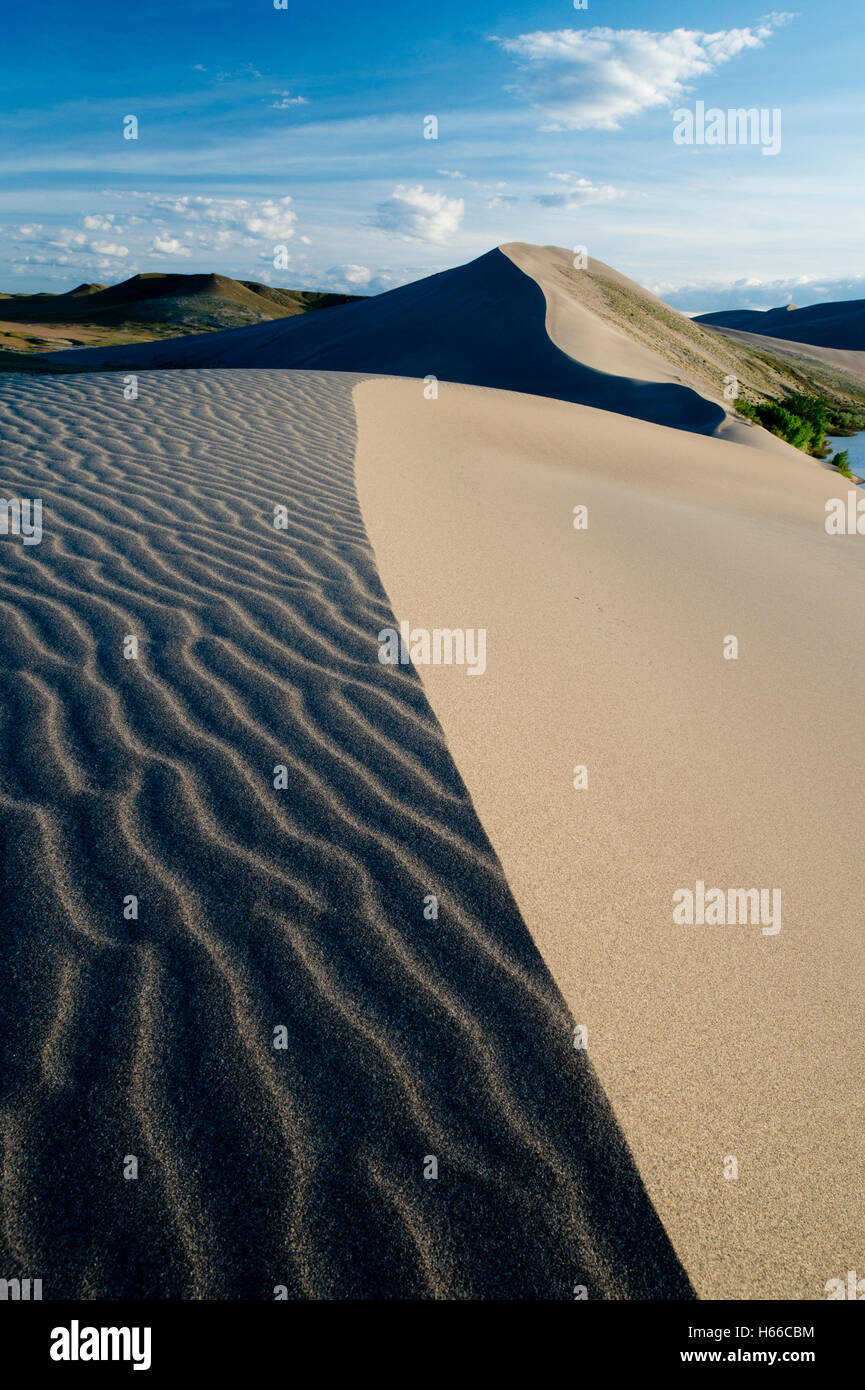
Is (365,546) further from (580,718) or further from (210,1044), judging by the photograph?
(210,1044)

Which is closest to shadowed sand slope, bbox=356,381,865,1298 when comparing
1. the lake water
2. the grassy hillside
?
the lake water

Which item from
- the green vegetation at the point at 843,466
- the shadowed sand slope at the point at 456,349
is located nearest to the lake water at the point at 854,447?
the green vegetation at the point at 843,466

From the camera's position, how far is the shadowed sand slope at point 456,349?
1930cm

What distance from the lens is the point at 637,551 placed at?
6.95m

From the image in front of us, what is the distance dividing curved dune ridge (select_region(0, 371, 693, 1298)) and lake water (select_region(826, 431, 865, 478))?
65.1 ft

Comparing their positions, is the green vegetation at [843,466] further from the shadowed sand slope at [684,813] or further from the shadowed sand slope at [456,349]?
the shadowed sand slope at [684,813]

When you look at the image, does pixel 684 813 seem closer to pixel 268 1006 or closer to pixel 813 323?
pixel 268 1006

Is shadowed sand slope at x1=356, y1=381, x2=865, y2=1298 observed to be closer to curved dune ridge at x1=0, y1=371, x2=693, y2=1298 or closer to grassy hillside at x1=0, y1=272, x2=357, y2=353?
curved dune ridge at x1=0, y1=371, x2=693, y2=1298

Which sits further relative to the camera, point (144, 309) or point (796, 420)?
point (144, 309)

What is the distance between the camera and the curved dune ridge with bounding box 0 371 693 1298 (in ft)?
5.03

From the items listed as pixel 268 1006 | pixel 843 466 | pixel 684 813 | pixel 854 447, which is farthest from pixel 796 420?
pixel 268 1006

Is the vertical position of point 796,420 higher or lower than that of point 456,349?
lower

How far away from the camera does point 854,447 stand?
24516mm

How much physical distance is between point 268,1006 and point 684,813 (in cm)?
196
